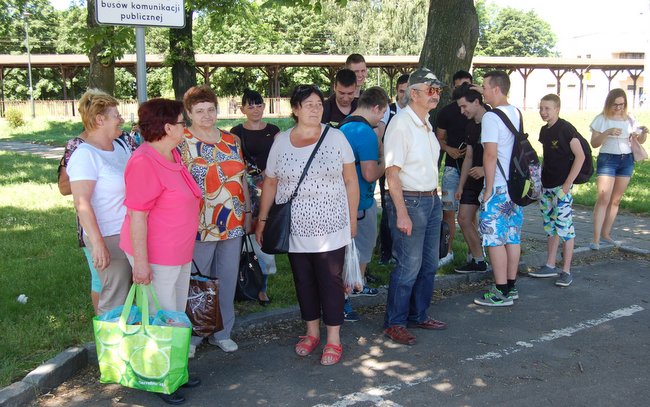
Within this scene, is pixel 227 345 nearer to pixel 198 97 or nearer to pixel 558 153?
pixel 198 97

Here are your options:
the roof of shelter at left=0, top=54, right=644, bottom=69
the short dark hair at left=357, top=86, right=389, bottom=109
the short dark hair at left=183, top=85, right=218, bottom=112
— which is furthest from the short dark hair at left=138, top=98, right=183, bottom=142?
the roof of shelter at left=0, top=54, right=644, bottom=69

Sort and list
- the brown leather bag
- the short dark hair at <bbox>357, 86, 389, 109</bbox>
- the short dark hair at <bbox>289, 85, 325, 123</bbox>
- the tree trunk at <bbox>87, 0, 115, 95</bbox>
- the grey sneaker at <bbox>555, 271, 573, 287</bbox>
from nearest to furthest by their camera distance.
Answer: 1. the brown leather bag
2. the short dark hair at <bbox>289, 85, 325, 123</bbox>
3. the short dark hair at <bbox>357, 86, 389, 109</bbox>
4. the grey sneaker at <bbox>555, 271, 573, 287</bbox>
5. the tree trunk at <bbox>87, 0, 115, 95</bbox>

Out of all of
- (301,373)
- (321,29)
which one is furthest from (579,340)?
(321,29)

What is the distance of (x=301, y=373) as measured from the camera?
4.30 m

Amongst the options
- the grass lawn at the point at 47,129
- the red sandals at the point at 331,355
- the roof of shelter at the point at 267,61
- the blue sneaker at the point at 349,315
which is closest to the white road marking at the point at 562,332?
the red sandals at the point at 331,355

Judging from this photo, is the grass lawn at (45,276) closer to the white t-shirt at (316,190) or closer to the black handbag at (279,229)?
the black handbag at (279,229)

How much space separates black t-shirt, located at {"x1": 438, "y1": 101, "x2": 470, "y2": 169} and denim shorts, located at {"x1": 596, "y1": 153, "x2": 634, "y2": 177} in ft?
6.77

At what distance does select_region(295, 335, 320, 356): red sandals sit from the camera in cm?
459

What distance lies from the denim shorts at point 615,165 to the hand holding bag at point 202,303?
5.24 m

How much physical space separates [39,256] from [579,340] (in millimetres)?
5659

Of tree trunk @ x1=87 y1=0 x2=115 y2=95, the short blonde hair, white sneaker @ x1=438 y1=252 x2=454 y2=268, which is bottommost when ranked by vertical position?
white sneaker @ x1=438 y1=252 x2=454 y2=268

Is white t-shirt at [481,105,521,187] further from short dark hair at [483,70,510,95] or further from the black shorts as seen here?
the black shorts

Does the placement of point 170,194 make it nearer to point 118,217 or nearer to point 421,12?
point 118,217

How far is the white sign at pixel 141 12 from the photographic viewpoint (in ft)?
14.8
